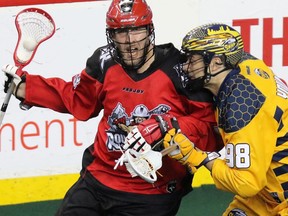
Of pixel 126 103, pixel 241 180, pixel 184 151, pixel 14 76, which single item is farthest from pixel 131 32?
pixel 241 180

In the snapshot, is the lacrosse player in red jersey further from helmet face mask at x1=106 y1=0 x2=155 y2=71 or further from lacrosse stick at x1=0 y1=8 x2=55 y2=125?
lacrosse stick at x1=0 y1=8 x2=55 y2=125

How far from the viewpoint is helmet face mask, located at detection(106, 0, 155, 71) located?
180 inches

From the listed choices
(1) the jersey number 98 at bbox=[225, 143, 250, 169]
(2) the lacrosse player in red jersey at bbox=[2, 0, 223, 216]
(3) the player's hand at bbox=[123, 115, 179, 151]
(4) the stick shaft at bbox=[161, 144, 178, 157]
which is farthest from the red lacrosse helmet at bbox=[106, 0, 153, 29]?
(1) the jersey number 98 at bbox=[225, 143, 250, 169]

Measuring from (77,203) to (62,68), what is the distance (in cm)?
163

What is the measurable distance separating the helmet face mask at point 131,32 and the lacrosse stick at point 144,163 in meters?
0.42

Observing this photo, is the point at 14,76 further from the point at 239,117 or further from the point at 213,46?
the point at 239,117

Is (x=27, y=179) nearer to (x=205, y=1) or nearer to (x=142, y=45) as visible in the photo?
(x=205, y=1)

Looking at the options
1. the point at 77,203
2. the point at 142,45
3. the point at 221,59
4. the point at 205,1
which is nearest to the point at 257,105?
the point at 221,59

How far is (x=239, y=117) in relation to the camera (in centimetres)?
440

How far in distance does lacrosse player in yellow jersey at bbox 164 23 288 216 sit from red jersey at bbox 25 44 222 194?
10cm

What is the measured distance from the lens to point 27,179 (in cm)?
644

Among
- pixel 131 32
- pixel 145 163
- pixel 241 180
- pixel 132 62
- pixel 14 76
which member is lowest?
pixel 241 180

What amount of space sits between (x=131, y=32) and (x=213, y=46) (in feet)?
1.24

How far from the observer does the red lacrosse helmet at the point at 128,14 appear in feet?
15.0
